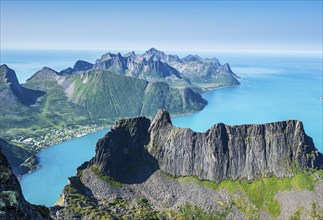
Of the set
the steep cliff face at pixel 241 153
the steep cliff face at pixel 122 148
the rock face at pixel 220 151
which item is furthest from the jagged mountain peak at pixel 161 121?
the steep cliff face at pixel 241 153

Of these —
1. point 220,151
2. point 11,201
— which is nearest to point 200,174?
point 220,151

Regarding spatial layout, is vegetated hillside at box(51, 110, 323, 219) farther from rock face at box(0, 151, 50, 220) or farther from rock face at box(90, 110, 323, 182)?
rock face at box(0, 151, 50, 220)

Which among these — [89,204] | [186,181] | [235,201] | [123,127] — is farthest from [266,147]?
[89,204]

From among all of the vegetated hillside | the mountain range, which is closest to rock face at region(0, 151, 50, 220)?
the mountain range

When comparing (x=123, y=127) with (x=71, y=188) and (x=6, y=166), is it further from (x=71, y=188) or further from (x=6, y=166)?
(x=6, y=166)

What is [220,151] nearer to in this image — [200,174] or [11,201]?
[200,174]

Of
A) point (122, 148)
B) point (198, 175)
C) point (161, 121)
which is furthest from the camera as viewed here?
point (161, 121)
